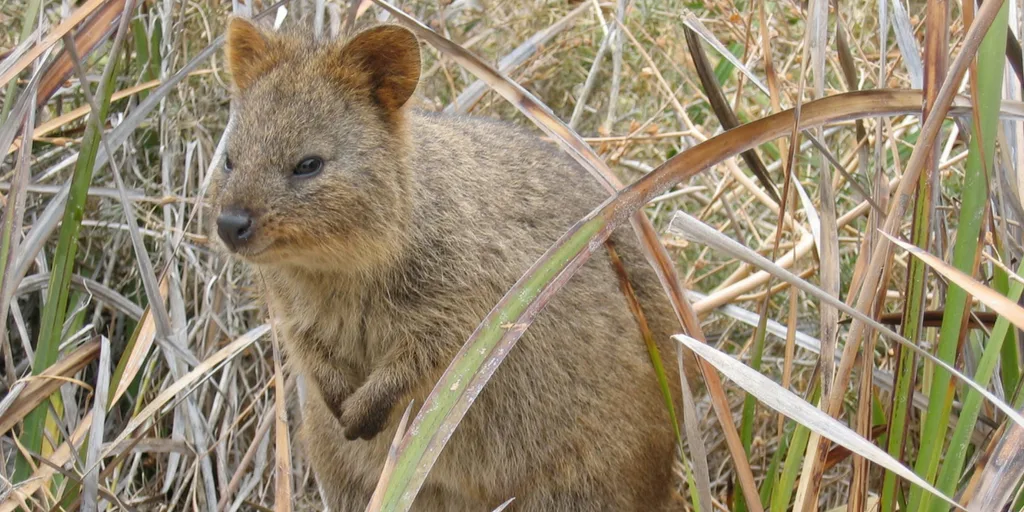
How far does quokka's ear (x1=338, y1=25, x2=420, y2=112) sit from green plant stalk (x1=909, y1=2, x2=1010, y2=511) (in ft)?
4.70

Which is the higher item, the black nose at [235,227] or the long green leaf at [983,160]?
the black nose at [235,227]

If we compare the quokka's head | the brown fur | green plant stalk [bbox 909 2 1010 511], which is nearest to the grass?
green plant stalk [bbox 909 2 1010 511]

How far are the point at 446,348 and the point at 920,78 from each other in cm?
149

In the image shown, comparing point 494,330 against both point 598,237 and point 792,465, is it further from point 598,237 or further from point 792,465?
point 792,465

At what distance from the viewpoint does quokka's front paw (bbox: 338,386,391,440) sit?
3434 millimetres

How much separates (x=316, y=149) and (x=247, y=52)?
1.61 feet

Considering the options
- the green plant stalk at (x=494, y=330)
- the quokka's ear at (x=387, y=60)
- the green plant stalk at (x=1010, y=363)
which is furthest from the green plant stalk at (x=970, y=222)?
the quokka's ear at (x=387, y=60)

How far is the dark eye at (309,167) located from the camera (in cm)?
307

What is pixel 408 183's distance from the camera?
10.9 ft

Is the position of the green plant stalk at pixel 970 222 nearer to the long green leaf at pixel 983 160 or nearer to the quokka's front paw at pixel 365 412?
the long green leaf at pixel 983 160

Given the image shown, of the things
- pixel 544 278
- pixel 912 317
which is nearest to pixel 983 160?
pixel 912 317

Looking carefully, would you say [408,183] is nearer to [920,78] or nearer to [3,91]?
[920,78]

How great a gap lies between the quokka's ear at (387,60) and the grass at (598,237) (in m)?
0.59

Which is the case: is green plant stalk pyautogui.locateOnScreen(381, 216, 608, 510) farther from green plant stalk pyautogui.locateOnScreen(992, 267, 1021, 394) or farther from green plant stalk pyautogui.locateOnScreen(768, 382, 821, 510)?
green plant stalk pyautogui.locateOnScreen(992, 267, 1021, 394)
